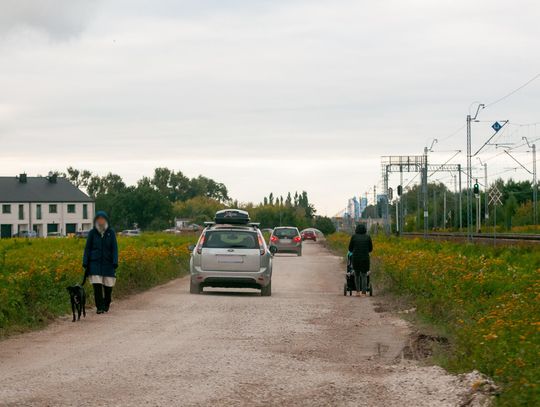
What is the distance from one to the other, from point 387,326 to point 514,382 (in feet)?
28.4

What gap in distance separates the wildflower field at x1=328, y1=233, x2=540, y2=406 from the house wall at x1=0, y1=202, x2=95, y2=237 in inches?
4197

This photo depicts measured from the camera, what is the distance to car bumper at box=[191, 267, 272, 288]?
77.7ft

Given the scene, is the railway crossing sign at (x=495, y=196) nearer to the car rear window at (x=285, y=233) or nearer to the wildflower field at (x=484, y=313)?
the car rear window at (x=285, y=233)

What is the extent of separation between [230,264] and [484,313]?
34.3ft

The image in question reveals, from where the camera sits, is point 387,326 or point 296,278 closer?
point 387,326

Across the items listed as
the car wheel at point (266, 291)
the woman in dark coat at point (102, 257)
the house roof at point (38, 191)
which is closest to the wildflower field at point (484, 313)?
the car wheel at point (266, 291)

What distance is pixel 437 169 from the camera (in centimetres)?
8156

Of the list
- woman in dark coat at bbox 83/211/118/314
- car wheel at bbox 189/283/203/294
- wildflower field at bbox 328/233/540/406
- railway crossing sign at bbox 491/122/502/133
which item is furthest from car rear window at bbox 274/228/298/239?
woman in dark coat at bbox 83/211/118/314

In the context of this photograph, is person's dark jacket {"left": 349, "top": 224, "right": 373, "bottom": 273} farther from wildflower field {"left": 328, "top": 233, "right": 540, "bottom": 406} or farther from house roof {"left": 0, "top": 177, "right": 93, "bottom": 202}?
house roof {"left": 0, "top": 177, "right": 93, "bottom": 202}

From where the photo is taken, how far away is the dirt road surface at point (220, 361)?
368 inches

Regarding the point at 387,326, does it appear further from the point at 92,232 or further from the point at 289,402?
the point at 289,402

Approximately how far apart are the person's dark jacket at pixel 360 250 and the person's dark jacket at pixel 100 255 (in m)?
7.18

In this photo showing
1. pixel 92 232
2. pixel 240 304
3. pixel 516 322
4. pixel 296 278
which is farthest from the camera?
pixel 296 278

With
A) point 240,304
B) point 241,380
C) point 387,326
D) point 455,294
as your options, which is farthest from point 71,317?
point 241,380
